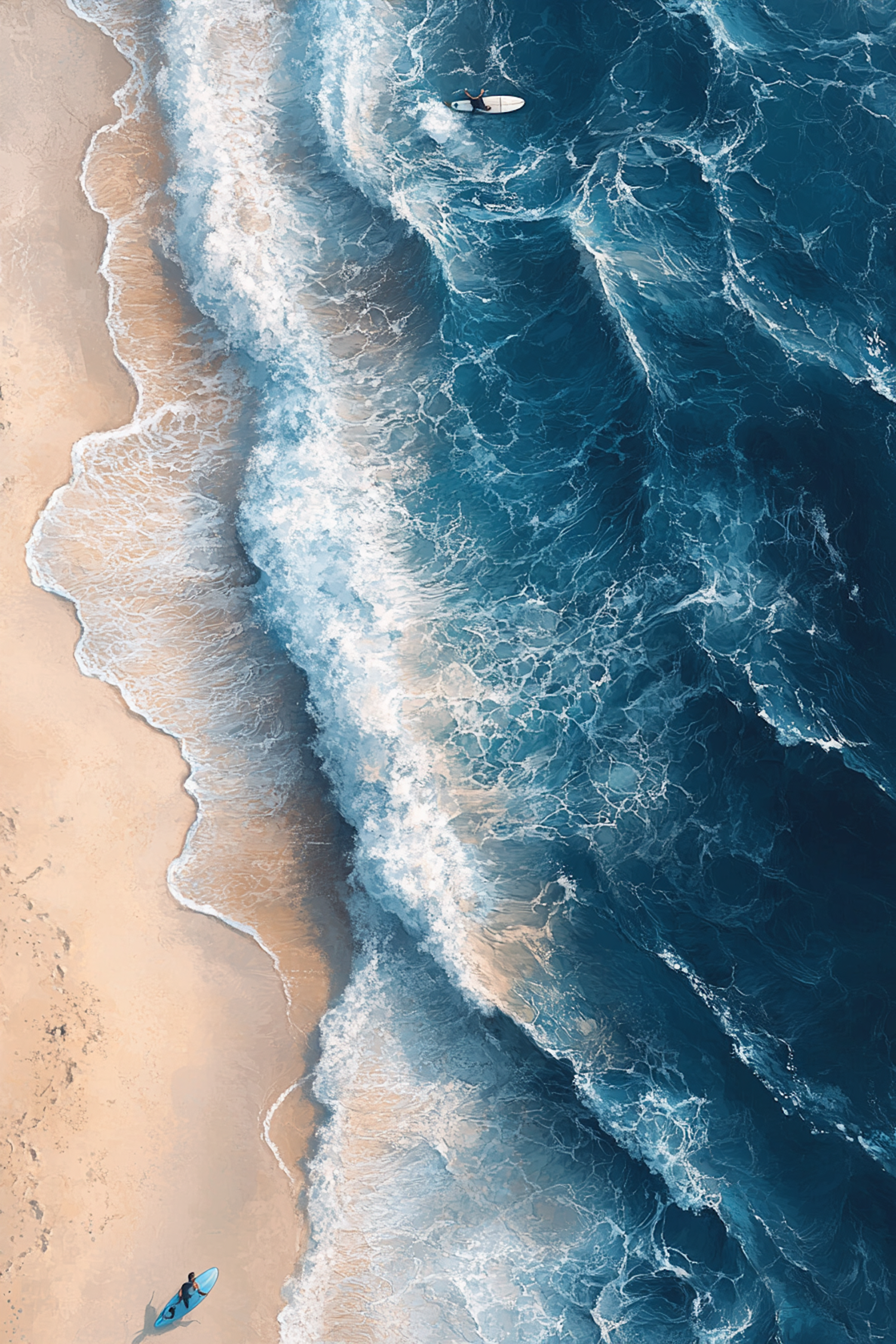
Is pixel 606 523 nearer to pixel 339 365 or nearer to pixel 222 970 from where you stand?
pixel 339 365

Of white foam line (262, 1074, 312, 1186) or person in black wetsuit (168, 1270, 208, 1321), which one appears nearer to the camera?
person in black wetsuit (168, 1270, 208, 1321)

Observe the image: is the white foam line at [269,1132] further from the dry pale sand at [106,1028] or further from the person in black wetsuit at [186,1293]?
the person in black wetsuit at [186,1293]

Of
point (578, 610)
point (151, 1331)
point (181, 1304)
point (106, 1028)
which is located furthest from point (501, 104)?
point (151, 1331)

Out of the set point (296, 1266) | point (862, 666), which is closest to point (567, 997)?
point (296, 1266)

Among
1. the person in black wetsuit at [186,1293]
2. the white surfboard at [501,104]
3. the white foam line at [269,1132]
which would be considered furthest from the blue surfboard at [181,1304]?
the white surfboard at [501,104]

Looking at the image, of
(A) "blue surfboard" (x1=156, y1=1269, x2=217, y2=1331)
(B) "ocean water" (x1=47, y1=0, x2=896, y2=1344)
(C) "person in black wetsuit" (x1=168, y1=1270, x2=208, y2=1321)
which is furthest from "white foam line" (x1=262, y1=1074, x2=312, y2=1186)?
(C) "person in black wetsuit" (x1=168, y1=1270, x2=208, y2=1321)

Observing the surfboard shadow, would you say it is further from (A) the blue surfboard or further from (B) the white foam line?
(B) the white foam line
